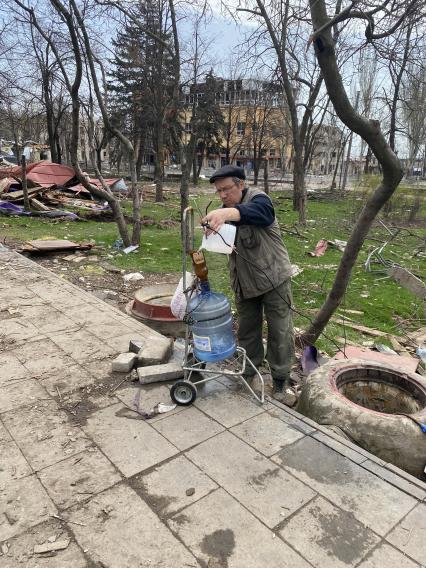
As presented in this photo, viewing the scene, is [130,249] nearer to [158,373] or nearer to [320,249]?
[320,249]

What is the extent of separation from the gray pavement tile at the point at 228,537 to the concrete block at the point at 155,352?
173 cm

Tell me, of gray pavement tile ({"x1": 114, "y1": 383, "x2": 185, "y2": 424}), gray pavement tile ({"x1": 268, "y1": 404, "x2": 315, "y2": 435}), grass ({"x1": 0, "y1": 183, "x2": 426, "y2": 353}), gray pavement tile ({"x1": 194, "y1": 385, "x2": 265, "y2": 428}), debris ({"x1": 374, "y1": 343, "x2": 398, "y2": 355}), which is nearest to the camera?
gray pavement tile ({"x1": 268, "y1": 404, "x2": 315, "y2": 435})

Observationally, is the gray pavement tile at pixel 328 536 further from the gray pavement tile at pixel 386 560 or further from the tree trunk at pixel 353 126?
the tree trunk at pixel 353 126

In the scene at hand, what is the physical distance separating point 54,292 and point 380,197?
184 inches

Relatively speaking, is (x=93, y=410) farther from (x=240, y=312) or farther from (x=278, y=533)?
(x=278, y=533)

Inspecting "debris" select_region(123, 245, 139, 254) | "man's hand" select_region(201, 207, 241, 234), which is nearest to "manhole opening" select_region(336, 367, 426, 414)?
"man's hand" select_region(201, 207, 241, 234)

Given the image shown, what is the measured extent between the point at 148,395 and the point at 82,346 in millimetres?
1311

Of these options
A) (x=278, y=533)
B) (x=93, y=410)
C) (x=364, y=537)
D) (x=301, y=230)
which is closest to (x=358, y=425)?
(x=364, y=537)

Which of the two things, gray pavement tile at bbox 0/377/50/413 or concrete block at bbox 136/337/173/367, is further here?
concrete block at bbox 136/337/173/367

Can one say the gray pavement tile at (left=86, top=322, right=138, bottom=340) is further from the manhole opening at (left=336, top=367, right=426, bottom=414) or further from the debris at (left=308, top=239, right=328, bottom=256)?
the debris at (left=308, top=239, right=328, bottom=256)

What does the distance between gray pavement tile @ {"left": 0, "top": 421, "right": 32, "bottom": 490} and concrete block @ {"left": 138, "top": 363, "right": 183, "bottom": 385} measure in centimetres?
115

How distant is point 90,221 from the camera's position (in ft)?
47.4

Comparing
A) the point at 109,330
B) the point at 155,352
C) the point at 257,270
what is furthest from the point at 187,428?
the point at 109,330

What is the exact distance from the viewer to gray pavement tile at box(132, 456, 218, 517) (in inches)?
96.7
